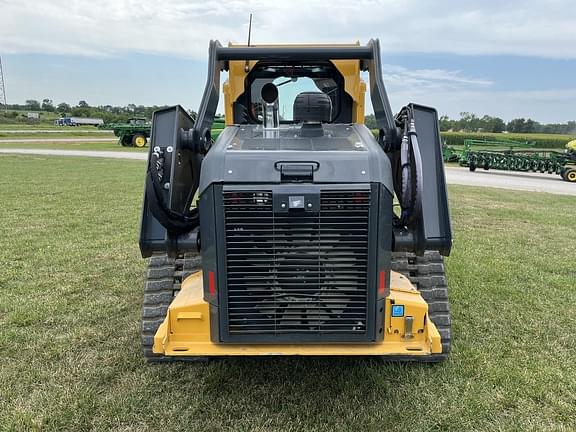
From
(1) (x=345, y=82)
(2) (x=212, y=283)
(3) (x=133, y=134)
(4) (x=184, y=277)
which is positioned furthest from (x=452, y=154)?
(2) (x=212, y=283)

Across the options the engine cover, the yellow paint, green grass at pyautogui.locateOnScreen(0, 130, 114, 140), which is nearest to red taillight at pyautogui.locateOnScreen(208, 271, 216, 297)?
the engine cover

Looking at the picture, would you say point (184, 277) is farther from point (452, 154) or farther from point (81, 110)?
point (81, 110)

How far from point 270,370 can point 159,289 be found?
3.23 ft

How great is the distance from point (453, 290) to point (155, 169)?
3.56m

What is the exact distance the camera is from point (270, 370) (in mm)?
3828

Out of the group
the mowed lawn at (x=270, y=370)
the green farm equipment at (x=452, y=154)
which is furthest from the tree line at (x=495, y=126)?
the mowed lawn at (x=270, y=370)

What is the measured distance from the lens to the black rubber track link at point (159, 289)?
3838mm

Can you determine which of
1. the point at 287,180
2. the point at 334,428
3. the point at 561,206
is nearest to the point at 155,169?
the point at 287,180

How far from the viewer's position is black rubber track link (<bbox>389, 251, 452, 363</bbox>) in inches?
153

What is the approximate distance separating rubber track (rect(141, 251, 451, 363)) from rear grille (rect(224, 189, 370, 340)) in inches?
37.9

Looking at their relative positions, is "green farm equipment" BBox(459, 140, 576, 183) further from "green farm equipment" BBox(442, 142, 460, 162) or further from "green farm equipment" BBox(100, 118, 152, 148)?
"green farm equipment" BBox(100, 118, 152, 148)

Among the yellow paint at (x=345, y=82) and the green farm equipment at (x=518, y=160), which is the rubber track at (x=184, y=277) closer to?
the yellow paint at (x=345, y=82)

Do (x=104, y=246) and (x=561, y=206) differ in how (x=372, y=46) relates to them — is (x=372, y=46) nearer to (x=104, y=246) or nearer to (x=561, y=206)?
(x=104, y=246)

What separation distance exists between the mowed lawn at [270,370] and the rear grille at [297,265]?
2.09ft
